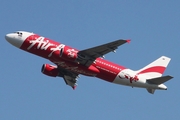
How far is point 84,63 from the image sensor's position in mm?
62438

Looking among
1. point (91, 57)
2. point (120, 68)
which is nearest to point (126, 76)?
point (120, 68)

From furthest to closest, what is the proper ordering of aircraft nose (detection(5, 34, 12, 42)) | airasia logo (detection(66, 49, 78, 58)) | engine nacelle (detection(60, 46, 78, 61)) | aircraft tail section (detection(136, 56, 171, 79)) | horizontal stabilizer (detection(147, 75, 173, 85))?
1. aircraft tail section (detection(136, 56, 171, 79))
2. horizontal stabilizer (detection(147, 75, 173, 85))
3. aircraft nose (detection(5, 34, 12, 42))
4. airasia logo (detection(66, 49, 78, 58))
5. engine nacelle (detection(60, 46, 78, 61))

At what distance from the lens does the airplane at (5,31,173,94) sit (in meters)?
60.8

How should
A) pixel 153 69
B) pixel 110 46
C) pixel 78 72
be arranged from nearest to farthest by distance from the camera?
1. pixel 110 46
2. pixel 78 72
3. pixel 153 69

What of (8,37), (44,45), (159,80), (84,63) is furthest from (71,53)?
(159,80)

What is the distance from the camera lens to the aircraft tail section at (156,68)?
222ft

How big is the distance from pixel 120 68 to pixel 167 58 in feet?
33.2

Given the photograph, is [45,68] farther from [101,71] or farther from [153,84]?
[153,84]

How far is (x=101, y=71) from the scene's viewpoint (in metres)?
63.1

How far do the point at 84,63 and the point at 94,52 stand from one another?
2296mm

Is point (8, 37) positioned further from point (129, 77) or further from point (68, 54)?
point (129, 77)

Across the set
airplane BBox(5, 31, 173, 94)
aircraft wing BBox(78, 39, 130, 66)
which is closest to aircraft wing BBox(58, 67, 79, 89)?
airplane BBox(5, 31, 173, 94)

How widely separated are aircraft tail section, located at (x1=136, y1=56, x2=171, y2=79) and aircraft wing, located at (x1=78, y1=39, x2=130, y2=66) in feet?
26.2

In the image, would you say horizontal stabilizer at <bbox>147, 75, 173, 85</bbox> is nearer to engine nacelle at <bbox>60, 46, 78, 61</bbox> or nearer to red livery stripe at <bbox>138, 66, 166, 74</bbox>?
red livery stripe at <bbox>138, 66, 166, 74</bbox>
